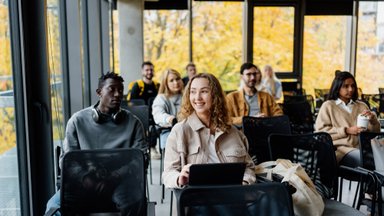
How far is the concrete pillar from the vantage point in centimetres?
850

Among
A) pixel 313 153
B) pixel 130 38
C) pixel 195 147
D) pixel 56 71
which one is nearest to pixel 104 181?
pixel 195 147

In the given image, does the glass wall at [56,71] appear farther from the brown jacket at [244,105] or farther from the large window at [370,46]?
the large window at [370,46]

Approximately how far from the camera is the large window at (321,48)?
33.5 feet

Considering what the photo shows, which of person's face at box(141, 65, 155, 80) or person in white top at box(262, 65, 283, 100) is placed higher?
person's face at box(141, 65, 155, 80)

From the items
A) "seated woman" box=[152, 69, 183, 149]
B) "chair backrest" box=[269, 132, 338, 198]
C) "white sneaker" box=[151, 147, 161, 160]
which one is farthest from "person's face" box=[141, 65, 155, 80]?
"chair backrest" box=[269, 132, 338, 198]

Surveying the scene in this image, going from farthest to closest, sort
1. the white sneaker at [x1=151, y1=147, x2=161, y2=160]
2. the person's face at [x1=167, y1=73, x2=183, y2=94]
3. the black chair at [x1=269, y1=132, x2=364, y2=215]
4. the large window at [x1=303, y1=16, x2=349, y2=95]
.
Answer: the large window at [x1=303, y1=16, x2=349, y2=95]
the white sneaker at [x1=151, y1=147, x2=161, y2=160]
the person's face at [x1=167, y1=73, x2=183, y2=94]
the black chair at [x1=269, y1=132, x2=364, y2=215]

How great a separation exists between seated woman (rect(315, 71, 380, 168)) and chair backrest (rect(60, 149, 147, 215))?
203cm

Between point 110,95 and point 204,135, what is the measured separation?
0.84 metres

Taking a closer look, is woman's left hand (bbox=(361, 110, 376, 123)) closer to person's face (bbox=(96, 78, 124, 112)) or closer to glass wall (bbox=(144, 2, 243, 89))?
person's face (bbox=(96, 78, 124, 112))

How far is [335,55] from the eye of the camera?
33.8 ft

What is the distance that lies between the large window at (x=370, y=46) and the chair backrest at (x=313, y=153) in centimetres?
774

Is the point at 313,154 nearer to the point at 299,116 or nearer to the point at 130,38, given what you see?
the point at 299,116

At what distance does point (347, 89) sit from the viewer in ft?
12.8

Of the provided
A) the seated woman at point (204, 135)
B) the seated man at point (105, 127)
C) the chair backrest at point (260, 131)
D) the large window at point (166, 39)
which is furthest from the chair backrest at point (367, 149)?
the large window at point (166, 39)
